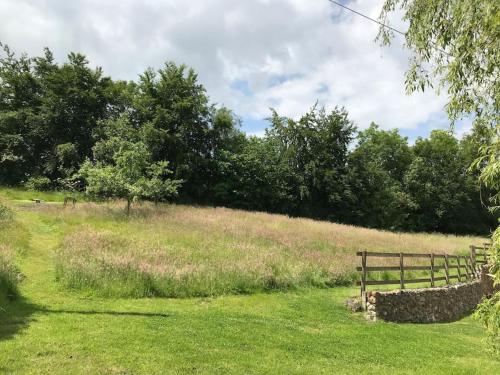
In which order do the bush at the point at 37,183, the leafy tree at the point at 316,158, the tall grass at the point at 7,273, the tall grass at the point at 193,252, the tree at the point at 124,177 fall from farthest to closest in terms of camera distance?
the leafy tree at the point at 316,158
the bush at the point at 37,183
the tree at the point at 124,177
the tall grass at the point at 193,252
the tall grass at the point at 7,273

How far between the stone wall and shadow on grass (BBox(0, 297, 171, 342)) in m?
5.95

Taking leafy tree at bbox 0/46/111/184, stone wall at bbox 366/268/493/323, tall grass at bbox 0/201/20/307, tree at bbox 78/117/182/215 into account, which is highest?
leafy tree at bbox 0/46/111/184

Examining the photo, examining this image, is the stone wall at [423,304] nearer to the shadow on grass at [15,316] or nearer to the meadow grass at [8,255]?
the shadow on grass at [15,316]

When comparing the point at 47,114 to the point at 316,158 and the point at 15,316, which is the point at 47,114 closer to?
the point at 316,158

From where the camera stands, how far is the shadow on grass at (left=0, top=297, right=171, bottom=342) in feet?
22.3

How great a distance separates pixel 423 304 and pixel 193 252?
298 inches

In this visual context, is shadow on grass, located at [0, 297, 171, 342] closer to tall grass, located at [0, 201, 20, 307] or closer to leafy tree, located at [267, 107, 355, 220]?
tall grass, located at [0, 201, 20, 307]

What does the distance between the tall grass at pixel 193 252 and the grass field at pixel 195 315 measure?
0.05m

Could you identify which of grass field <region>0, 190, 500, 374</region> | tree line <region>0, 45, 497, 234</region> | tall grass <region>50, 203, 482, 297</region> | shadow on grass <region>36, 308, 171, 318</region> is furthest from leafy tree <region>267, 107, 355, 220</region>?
shadow on grass <region>36, 308, 171, 318</region>

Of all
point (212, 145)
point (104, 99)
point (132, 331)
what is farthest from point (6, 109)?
point (132, 331)

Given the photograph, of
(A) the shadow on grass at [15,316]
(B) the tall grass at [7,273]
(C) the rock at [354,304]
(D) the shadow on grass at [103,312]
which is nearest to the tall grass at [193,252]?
(B) the tall grass at [7,273]

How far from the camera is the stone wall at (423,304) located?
37.6ft

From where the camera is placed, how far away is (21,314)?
766 centimetres

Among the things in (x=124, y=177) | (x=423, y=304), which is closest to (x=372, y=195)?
(x=124, y=177)
